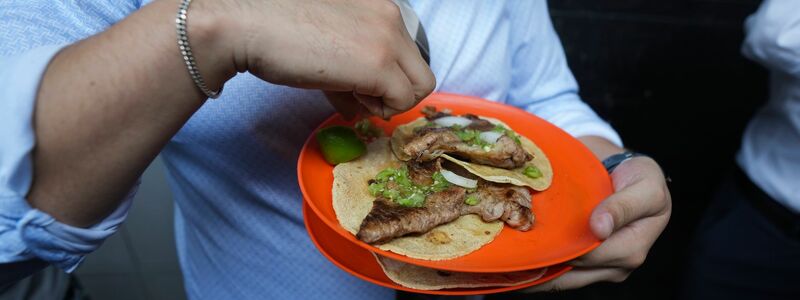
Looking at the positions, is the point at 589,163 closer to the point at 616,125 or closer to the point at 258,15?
the point at 258,15

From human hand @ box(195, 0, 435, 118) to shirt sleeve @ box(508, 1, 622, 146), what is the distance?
0.86m

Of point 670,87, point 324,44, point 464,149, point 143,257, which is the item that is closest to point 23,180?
point 324,44

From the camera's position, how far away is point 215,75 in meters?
0.92

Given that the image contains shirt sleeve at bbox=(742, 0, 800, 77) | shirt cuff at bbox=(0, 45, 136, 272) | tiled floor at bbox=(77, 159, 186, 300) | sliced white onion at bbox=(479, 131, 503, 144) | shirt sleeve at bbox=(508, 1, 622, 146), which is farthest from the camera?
tiled floor at bbox=(77, 159, 186, 300)

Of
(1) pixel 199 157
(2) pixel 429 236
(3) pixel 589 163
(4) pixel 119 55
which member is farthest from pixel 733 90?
(4) pixel 119 55

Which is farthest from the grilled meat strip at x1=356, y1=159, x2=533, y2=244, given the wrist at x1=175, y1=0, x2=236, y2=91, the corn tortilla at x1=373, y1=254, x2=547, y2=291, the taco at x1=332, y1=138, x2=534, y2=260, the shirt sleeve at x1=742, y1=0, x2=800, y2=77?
the shirt sleeve at x1=742, y1=0, x2=800, y2=77

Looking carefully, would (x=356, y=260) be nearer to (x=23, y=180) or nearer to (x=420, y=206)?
(x=420, y=206)

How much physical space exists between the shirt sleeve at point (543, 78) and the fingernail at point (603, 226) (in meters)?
0.76

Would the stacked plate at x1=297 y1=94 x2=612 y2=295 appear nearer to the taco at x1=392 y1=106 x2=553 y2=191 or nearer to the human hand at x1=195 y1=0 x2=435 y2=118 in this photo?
the taco at x1=392 y1=106 x2=553 y2=191

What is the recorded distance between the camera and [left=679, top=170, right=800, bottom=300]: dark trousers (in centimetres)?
239

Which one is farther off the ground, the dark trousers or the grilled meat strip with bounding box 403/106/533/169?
the grilled meat strip with bounding box 403/106/533/169

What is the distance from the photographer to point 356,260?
125cm

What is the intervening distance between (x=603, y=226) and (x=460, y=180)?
43 centimetres

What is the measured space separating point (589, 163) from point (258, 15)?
1.11 metres
